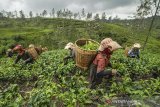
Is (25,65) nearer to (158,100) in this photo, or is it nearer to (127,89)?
(127,89)

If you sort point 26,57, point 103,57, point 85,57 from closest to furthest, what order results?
1. point 103,57
2. point 85,57
3. point 26,57

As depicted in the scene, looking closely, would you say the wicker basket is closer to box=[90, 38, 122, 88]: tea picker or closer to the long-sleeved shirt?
box=[90, 38, 122, 88]: tea picker

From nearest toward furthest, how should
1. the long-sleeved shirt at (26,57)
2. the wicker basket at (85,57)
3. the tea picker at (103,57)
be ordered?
the tea picker at (103,57) < the wicker basket at (85,57) < the long-sleeved shirt at (26,57)

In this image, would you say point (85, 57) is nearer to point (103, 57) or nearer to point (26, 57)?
point (103, 57)

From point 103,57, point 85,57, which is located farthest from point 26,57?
point 103,57

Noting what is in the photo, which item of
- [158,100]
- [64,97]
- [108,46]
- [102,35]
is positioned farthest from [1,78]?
[102,35]

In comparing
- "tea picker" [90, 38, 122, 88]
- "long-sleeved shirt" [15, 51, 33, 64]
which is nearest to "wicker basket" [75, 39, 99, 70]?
"tea picker" [90, 38, 122, 88]

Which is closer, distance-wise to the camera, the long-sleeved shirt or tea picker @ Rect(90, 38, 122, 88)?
tea picker @ Rect(90, 38, 122, 88)

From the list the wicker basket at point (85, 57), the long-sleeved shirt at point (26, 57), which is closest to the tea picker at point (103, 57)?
the wicker basket at point (85, 57)

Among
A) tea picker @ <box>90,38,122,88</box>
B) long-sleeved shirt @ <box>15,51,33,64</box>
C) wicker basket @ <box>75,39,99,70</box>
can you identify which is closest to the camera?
tea picker @ <box>90,38,122,88</box>

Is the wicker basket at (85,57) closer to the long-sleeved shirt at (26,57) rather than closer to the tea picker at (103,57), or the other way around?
the tea picker at (103,57)

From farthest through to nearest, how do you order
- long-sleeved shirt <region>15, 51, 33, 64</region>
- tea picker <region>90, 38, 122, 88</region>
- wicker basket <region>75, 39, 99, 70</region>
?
long-sleeved shirt <region>15, 51, 33, 64</region> → wicker basket <region>75, 39, 99, 70</region> → tea picker <region>90, 38, 122, 88</region>

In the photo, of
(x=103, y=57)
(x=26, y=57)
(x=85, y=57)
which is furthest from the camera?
(x=26, y=57)

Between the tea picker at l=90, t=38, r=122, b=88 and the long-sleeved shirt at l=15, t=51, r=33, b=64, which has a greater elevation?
the tea picker at l=90, t=38, r=122, b=88
